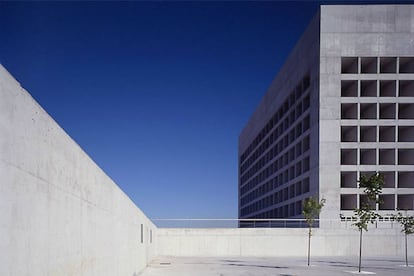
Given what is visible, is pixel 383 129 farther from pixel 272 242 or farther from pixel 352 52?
pixel 272 242

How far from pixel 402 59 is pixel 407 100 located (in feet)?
14.6

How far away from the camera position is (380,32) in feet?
141

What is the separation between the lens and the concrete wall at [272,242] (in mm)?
36531

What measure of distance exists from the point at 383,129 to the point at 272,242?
18822 millimetres

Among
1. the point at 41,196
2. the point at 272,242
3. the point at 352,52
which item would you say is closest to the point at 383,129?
the point at 352,52

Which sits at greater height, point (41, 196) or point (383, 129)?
point (383, 129)

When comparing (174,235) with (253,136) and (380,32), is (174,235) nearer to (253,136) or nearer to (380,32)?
(380,32)

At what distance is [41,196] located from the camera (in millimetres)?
4789

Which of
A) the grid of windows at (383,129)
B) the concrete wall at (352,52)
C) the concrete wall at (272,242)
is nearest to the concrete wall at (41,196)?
the concrete wall at (272,242)

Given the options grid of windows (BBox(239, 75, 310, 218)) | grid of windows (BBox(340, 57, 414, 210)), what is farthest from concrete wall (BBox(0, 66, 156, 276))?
grid of windows (BBox(239, 75, 310, 218))

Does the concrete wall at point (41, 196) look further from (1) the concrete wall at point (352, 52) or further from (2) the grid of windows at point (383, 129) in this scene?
(2) the grid of windows at point (383, 129)

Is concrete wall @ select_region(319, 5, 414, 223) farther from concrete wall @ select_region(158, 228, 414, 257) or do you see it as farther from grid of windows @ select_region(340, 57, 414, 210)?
concrete wall @ select_region(158, 228, 414, 257)

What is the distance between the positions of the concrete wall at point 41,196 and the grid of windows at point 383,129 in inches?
1522

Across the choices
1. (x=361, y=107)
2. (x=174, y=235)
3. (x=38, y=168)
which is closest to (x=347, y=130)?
(x=361, y=107)
